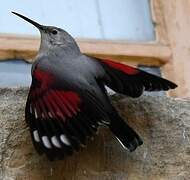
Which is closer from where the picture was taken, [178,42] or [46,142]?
[46,142]

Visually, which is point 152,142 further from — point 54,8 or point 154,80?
point 54,8

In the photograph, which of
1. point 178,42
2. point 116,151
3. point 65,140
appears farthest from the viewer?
point 178,42

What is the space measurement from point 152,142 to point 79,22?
1.04m

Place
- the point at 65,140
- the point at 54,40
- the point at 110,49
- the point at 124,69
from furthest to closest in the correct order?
the point at 110,49, the point at 54,40, the point at 124,69, the point at 65,140

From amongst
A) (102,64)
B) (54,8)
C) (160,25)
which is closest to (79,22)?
(54,8)

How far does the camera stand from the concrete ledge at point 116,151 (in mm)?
1775

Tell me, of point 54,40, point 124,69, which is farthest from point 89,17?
point 124,69

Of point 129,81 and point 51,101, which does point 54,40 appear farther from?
point 51,101

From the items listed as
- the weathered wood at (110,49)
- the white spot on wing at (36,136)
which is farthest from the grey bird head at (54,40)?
the white spot on wing at (36,136)

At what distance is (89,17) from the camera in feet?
9.32

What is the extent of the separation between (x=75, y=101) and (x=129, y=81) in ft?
0.75

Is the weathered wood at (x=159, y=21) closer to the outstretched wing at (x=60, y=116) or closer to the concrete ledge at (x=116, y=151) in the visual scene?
the concrete ledge at (x=116, y=151)

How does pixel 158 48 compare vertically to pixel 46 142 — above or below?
below

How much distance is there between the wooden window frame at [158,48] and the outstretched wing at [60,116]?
2.61ft
